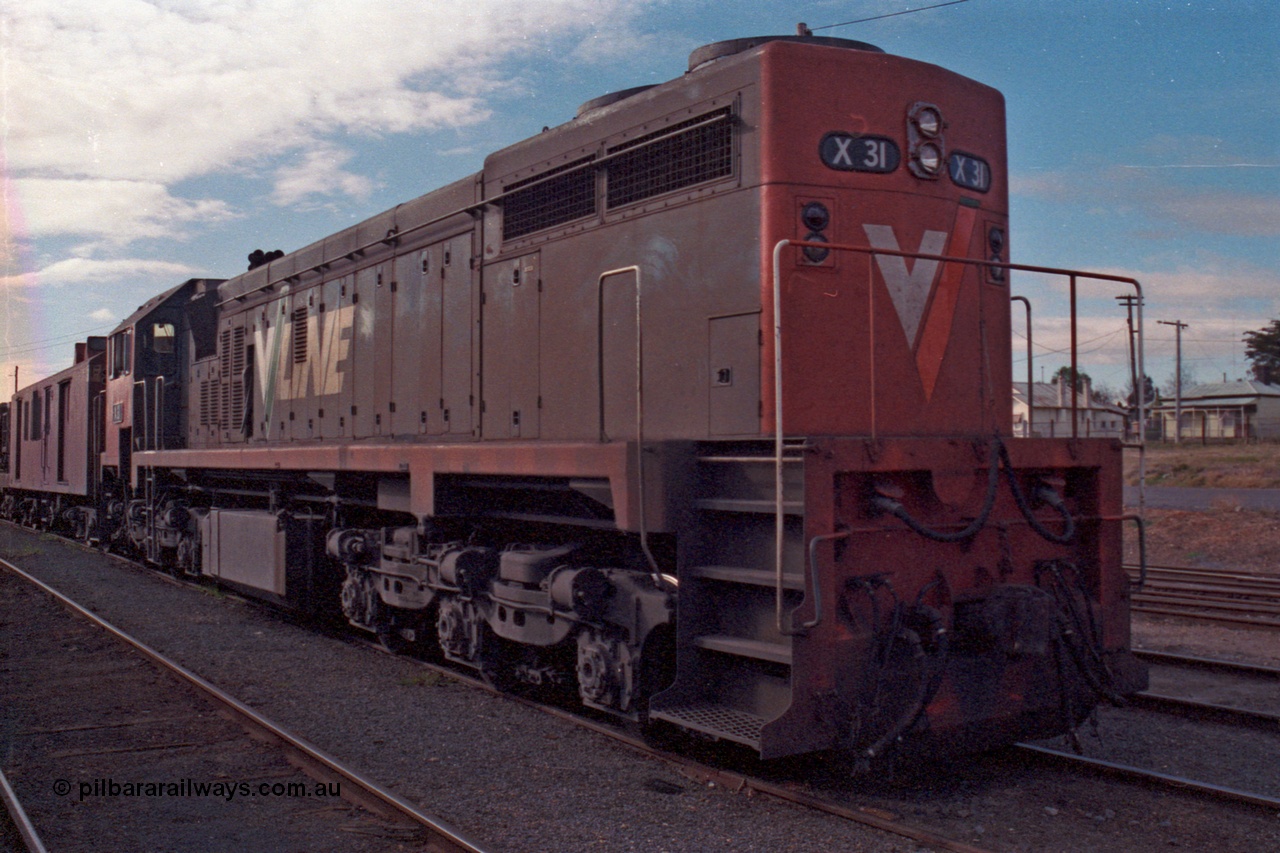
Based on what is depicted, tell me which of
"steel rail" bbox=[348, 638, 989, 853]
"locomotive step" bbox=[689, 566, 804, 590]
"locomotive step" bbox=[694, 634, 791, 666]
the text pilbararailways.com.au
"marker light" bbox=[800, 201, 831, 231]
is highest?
"marker light" bbox=[800, 201, 831, 231]

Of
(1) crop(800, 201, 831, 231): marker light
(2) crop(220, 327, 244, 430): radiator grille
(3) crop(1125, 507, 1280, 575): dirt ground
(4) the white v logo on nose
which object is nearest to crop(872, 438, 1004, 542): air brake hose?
(4) the white v logo on nose

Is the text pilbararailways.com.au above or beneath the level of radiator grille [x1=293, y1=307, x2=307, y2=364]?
beneath

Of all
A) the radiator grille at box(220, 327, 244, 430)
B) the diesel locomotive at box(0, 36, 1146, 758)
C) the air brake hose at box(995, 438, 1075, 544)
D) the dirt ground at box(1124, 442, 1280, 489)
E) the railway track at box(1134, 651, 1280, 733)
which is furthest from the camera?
the dirt ground at box(1124, 442, 1280, 489)

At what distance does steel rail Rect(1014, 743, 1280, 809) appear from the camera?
4.32 meters

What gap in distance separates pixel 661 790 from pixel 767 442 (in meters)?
1.58

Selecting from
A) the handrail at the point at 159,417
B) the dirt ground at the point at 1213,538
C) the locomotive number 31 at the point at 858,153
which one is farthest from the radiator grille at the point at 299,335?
the dirt ground at the point at 1213,538

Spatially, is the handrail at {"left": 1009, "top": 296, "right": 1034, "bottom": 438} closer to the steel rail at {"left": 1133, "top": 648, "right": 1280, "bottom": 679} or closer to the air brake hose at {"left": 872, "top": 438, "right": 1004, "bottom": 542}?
the air brake hose at {"left": 872, "top": 438, "right": 1004, "bottom": 542}

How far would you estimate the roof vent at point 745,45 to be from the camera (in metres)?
4.99

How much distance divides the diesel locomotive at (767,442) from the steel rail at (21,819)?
7.55 ft

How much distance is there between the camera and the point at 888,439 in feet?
14.3

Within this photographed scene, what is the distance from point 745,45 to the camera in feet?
16.8

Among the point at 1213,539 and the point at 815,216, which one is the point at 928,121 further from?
the point at 1213,539

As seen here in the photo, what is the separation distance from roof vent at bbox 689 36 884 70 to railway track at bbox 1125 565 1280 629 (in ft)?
18.8

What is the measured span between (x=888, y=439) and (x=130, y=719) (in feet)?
15.0
